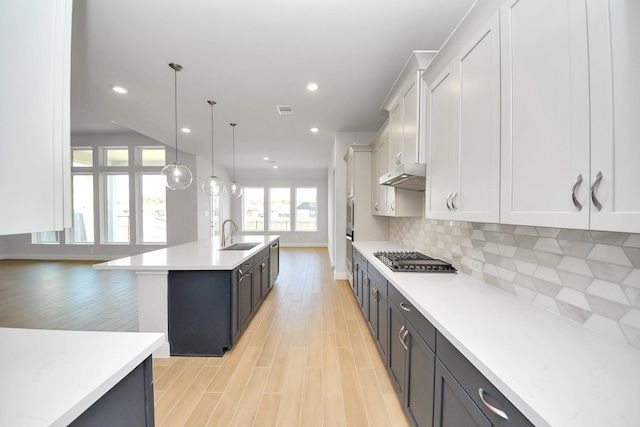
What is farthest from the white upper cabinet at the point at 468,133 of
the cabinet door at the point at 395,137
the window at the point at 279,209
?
the window at the point at 279,209

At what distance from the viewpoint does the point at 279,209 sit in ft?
32.4

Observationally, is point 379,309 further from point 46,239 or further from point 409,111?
point 46,239

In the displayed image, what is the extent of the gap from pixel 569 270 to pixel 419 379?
89 cm

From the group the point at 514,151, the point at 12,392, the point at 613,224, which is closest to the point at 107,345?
the point at 12,392

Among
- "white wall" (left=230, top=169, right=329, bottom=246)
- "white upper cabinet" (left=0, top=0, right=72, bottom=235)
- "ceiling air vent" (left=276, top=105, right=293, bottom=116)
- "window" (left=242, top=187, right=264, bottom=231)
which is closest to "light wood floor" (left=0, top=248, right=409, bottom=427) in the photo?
"white upper cabinet" (left=0, top=0, right=72, bottom=235)

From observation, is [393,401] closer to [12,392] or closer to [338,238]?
[12,392]

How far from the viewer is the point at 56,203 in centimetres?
63

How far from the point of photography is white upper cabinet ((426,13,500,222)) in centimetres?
121

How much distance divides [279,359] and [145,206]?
6760 millimetres

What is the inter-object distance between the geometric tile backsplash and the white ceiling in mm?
1795

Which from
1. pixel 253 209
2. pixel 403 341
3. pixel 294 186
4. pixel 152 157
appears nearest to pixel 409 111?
pixel 403 341

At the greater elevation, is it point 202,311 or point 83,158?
point 83,158

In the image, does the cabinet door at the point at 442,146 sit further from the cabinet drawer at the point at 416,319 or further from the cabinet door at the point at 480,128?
Result: the cabinet drawer at the point at 416,319

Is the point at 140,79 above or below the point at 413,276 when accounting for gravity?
above
